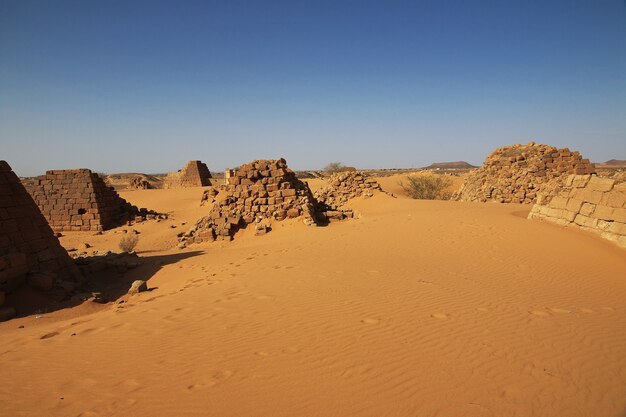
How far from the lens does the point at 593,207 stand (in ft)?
30.6

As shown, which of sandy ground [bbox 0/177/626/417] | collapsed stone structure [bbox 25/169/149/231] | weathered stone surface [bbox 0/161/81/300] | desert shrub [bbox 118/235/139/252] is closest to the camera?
sandy ground [bbox 0/177/626/417]

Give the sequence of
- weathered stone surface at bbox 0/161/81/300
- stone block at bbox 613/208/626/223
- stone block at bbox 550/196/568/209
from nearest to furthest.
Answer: weathered stone surface at bbox 0/161/81/300 < stone block at bbox 613/208/626/223 < stone block at bbox 550/196/568/209

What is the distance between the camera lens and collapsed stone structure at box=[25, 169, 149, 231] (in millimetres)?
17281

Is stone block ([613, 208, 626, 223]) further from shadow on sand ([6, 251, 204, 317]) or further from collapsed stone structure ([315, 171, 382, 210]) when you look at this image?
collapsed stone structure ([315, 171, 382, 210])

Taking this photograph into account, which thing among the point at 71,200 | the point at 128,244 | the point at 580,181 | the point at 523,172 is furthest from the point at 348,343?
the point at 523,172

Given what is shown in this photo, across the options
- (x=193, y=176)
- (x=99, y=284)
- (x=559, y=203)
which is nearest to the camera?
(x=99, y=284)

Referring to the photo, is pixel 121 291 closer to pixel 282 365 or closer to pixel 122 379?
pixel 122 379

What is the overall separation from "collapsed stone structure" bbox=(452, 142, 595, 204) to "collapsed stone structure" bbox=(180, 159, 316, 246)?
14353mm

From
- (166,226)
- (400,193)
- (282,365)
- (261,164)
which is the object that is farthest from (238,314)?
(400,193)

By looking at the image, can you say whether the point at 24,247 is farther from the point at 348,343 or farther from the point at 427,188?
the point at 427,188

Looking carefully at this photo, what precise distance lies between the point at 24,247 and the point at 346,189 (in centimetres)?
1744

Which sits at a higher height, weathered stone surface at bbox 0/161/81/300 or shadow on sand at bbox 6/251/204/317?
weathered stone surface at bbox 0/161/81/300

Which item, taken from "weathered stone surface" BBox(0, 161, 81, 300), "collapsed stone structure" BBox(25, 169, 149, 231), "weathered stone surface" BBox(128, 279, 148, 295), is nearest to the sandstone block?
"weathered stone surface" BBox(128, 279, 148, 295)

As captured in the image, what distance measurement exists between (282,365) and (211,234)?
10530mm
